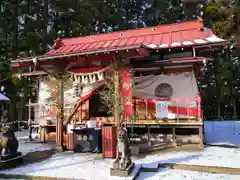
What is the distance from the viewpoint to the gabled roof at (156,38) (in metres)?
8.21

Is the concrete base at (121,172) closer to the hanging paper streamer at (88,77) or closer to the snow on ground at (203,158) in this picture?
the snow on ground at (203,158)

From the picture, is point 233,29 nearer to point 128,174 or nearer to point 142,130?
point 142,130

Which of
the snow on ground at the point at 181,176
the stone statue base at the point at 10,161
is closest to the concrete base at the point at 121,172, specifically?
the snow on ground at the point at 181,176

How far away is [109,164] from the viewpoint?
5691 mm

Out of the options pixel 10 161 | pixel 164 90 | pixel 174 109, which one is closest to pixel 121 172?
pixel 10 161

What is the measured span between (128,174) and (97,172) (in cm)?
79

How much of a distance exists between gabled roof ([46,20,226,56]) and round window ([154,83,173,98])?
4.90ft

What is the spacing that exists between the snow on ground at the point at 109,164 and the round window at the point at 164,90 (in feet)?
8.02

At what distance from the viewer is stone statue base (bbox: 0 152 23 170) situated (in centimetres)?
551

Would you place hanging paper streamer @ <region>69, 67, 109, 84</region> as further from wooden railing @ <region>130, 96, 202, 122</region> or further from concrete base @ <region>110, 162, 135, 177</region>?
concrete base @ <region>110, 162, 135, 177</region>

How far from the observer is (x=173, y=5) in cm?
2180

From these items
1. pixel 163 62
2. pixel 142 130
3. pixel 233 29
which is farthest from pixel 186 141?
pixel 233 29

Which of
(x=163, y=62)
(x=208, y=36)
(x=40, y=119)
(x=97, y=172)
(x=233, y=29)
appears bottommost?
(x=97, y=172)

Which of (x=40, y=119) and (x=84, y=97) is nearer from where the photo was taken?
(x=84, y=97)
